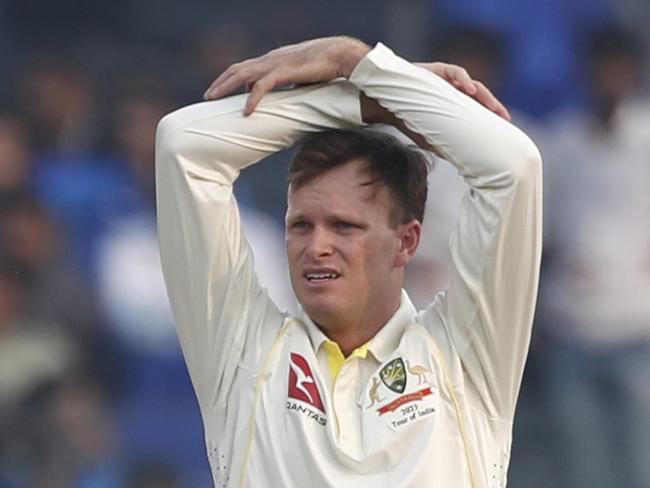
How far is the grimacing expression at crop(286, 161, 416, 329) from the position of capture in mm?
3111

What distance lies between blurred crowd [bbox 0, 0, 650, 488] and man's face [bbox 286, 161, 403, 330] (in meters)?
2.02

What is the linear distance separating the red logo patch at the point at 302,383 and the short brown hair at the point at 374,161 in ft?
1.11

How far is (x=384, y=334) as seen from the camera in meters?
3.18

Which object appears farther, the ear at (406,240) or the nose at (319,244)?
the ear at (406,240)

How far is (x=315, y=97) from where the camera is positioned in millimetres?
3160

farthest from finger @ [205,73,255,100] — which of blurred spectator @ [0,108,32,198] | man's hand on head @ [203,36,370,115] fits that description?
blurred spectator @ [0,108,32,198]

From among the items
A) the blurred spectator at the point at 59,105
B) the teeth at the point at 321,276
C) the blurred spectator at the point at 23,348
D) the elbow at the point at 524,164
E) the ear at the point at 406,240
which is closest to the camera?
the elbow at the point at 524,164

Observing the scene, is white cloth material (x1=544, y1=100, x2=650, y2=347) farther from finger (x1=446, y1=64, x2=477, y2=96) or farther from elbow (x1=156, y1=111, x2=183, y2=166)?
elbow (x1=156, y1=111, x2=183, y2=166)

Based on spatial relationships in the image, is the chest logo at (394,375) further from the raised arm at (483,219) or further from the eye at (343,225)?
the eye at (343,225)

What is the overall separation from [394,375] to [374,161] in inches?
16.7

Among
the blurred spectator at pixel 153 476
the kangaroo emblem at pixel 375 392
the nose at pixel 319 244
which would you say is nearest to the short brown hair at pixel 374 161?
the nose at pixel 319 244

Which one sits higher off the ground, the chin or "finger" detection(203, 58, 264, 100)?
"finger" detection(203, 58, 264, 100)

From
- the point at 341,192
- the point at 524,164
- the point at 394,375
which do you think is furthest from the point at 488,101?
the point at 394,375

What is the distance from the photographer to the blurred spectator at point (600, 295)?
5359mm
